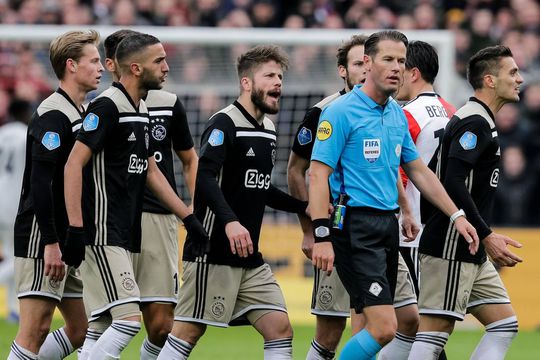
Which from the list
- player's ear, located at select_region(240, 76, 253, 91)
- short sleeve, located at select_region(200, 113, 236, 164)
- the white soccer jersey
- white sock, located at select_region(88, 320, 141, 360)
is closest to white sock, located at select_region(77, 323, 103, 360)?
white sock, located at select_region(88, 320, 141, 360)

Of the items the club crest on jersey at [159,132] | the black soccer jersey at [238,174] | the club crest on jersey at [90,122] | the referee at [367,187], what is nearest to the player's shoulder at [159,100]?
the club crest on jersey at [159,132]

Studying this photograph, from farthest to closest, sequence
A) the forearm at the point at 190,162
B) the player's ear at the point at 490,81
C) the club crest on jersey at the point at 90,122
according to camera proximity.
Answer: the forearm at the point at 190,162 < the player's ear at the point at 490,81 < the club crest on jersey at the point at 90,122

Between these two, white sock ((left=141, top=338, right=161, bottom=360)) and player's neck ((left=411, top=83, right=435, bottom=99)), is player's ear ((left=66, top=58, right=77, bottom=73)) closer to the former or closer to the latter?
white sock ((left=141, top=338, right=161, bottom=360))

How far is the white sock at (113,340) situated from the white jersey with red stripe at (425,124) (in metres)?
2.50

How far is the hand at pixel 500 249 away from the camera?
8.85 meters

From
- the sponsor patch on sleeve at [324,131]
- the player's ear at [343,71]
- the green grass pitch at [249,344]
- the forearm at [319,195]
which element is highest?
the player's ear at [343,71]

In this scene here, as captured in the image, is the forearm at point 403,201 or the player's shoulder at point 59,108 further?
A: the forearm at point 403,201

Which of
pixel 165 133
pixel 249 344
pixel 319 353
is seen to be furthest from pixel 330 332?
pixel 249 344

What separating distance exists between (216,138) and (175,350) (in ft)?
4.95

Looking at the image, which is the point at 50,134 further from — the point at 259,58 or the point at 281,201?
the point at 281,201

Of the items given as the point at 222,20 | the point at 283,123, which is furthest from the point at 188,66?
the point at 222,20

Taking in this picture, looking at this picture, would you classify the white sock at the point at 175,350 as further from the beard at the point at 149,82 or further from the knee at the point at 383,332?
the beard at the point at 149,82

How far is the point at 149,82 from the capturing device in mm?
9070

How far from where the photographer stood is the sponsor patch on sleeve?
862 centimetres
